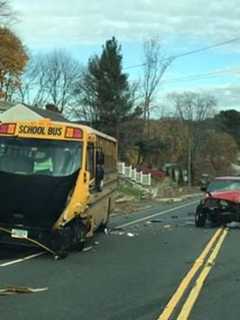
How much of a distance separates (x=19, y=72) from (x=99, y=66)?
14727 millimetres

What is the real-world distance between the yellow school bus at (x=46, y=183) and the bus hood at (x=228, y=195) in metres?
9.68

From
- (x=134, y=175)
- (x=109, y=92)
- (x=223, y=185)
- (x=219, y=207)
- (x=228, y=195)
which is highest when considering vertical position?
(x=109, y=92)

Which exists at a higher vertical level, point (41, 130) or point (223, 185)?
point (41, 130)

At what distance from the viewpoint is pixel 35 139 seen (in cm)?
1642

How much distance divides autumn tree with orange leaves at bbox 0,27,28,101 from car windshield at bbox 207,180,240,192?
4332 centimetres

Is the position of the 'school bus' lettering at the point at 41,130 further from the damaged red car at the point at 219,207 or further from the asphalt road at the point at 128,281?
the damaged red car at the point at 219,207

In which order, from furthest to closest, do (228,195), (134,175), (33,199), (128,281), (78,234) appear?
(134,175)
(228,195)
(78,234)
(33,199)
(128,281)

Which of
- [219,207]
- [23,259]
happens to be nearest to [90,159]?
[23,259]

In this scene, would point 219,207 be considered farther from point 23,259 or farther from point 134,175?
point 134,175

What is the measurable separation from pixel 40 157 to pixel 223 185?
12.5m

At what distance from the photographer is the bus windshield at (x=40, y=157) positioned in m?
15.9

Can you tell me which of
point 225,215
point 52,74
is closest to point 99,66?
point 52,74

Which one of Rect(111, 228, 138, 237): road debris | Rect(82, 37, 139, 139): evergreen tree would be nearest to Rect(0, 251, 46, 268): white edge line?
Rect(111, 228, 138, 237): road debris

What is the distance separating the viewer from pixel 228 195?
26.1 metres
